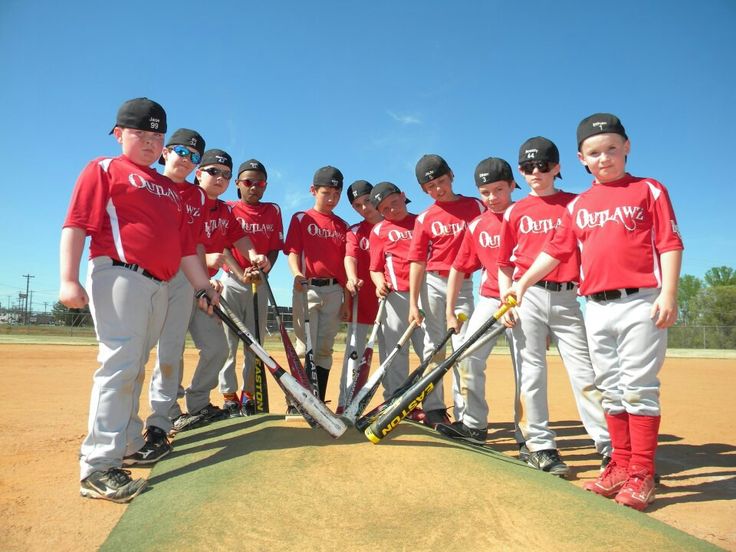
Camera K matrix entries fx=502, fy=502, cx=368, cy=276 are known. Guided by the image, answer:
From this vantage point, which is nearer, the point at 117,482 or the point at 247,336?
the point at 117,482

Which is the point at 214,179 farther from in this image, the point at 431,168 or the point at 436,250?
the point at 436,250

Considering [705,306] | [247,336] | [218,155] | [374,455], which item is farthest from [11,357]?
[705,306]

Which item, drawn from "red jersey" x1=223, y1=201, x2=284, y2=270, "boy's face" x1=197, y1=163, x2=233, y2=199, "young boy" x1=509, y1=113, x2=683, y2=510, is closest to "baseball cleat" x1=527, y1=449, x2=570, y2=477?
"young boy" x1=509, y1=113, x2=683, y2=510

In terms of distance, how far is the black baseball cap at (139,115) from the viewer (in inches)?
133

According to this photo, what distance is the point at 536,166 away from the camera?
402 centimetres

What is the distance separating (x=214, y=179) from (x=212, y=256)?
2.74 feet

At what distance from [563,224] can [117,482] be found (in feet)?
11.4

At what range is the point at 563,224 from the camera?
3.83 meters

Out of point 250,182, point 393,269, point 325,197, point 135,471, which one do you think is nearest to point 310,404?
point 135,471

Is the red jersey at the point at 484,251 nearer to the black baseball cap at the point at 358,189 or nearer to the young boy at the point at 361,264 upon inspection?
the young boy at the point at 361,264

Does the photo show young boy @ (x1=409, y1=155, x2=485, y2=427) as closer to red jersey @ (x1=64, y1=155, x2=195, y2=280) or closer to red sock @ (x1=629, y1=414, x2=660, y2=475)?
red sock @ (x1=629, y1=414, x2=660, y2=475)

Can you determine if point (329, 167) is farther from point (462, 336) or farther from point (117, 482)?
point (117, 482)

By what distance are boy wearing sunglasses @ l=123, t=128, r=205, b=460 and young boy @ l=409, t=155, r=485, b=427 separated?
7.08 feet

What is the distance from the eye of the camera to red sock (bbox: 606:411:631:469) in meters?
3.37
